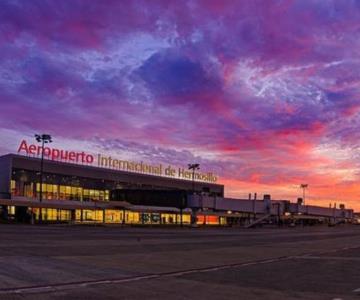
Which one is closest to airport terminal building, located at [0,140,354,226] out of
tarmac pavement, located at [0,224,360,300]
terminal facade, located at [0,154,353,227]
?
terminal facade, located at [0,154,353,227]

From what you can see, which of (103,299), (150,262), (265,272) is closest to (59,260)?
(150,262)

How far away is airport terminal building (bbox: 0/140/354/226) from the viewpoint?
108062 mm

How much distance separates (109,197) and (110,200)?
225cm

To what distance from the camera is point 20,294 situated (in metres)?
13.6

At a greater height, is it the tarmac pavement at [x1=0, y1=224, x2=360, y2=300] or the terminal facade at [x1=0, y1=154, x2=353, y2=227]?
the terminal facade at [x1=0, y1=154, x2=353, y2=227]

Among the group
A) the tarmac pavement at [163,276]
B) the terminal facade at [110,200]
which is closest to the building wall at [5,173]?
the terminal facade at [110,200]

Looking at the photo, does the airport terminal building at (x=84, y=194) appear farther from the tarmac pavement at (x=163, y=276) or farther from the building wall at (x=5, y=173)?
the tarmac pavement at (x=163, y=276)

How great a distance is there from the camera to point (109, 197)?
139875 millimetres

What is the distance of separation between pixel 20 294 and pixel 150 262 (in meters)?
10.1

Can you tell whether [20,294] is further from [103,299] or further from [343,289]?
[343,289]

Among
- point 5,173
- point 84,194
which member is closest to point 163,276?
point 5,173

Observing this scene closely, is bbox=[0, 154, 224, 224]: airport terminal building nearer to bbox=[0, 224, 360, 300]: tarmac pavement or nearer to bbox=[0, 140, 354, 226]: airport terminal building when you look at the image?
bbox=[0, 140, 354, 226]: airport terminal building

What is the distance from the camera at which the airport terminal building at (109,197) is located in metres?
108

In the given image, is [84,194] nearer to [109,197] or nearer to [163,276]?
[109,197]
